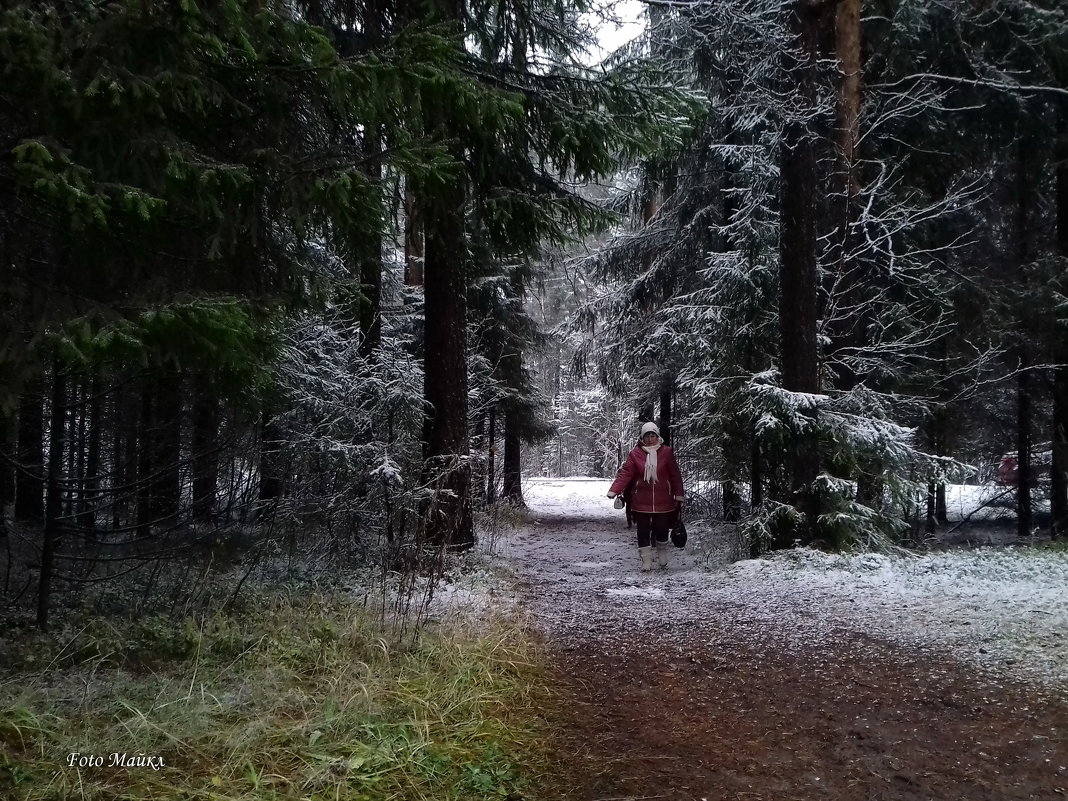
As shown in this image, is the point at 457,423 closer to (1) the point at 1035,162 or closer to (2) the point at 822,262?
(2) the point at 822,262

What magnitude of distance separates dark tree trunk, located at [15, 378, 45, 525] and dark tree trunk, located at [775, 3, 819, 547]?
7.87 m

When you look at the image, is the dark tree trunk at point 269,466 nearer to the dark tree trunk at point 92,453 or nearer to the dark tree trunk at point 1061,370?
the dark tree trunk at point 92,453

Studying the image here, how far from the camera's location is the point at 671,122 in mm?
6691

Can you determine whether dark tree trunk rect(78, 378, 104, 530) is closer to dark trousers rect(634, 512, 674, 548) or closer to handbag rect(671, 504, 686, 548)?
dark trousers rect(634, 512, 674, 548)

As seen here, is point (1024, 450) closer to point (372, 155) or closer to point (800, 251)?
point (800, 251)

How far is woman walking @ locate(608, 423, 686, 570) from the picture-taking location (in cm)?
960

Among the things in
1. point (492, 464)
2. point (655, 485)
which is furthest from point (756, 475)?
point (492, 464)

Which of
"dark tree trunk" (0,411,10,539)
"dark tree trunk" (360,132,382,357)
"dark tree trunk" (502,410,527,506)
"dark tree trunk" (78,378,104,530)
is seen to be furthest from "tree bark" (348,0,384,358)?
"dark tree trunk" (502,410,527,506)

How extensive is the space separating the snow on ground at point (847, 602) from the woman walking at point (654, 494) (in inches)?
16.7

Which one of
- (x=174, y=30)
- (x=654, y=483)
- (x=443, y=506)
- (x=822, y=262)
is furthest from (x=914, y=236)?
(x=174, y=30)

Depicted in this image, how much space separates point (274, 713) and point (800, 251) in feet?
26.5

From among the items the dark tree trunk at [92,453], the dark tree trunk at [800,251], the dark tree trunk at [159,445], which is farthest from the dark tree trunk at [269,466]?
the dark tree trunk at [800,251]

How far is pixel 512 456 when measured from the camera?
20859mm

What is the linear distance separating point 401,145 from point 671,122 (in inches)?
133
